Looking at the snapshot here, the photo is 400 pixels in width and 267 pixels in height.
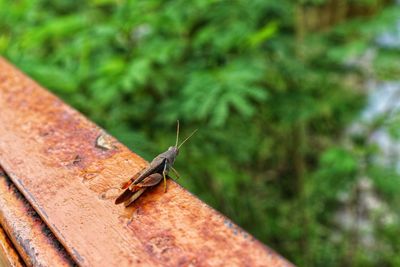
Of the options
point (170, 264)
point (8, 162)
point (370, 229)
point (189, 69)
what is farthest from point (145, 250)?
point (370, 229)

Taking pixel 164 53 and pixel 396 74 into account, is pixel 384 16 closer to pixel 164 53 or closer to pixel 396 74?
pixel 396 74

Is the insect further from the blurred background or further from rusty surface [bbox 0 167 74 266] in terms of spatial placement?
the blurred background

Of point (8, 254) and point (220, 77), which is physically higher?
point (8, 254)

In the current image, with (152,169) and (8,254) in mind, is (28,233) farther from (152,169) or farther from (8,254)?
(152,169)

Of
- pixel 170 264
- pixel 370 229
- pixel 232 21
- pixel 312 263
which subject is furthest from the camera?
pixel 370 229

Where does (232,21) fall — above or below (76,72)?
above

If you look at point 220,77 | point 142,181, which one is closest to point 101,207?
point 142,181

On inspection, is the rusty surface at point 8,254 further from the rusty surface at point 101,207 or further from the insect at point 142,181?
the insect at point 142,181
